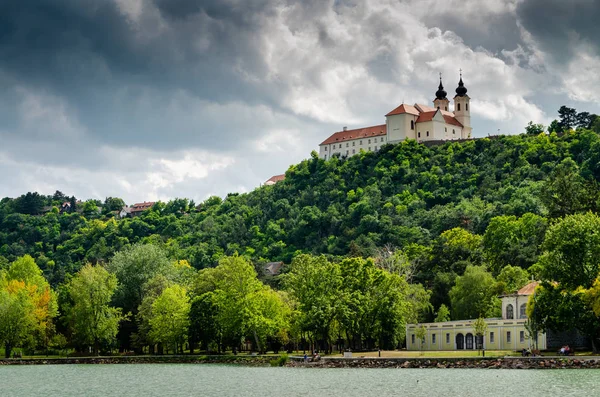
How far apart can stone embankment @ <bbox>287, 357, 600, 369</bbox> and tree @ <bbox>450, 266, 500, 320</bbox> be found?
71.5ft

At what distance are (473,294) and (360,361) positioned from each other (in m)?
24.1

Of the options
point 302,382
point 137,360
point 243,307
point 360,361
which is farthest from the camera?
point 137,360

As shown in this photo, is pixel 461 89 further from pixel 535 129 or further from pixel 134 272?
pixel 134 272

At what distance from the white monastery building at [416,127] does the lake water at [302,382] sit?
118 m

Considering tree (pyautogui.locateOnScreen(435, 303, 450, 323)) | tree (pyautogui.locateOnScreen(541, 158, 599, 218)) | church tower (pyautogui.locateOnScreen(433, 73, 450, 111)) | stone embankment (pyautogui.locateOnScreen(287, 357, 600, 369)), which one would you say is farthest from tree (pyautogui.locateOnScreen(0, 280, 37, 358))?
church tower (pyautogui.locateOnScreen(433, 73, 450, 111))

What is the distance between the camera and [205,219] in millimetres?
190375

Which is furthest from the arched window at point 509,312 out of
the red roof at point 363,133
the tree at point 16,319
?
the red roof at point 363,133

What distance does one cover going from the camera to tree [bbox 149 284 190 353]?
87.1 meters

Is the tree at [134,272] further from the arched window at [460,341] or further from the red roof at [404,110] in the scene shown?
A: the red roof at [404,110]

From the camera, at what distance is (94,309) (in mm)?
90000

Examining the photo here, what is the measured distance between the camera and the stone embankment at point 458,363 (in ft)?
205

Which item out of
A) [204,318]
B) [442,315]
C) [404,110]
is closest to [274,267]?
[404,110]

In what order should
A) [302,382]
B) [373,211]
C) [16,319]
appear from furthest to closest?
[373,211]
[16,319]
[302,382]

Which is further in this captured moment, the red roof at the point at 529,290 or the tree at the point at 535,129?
the tree at the point at 535,129
